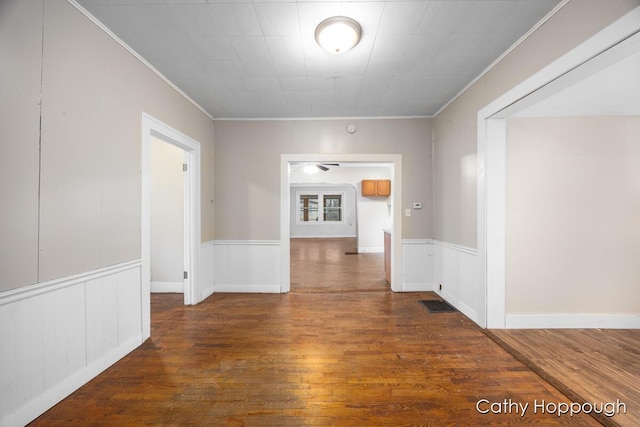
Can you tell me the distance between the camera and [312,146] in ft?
13.3

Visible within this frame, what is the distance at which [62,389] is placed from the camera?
1.71 meters

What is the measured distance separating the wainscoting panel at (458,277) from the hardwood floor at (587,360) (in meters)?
0.39

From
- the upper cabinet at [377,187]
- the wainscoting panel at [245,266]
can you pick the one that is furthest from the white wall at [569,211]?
the upper cabinet at [377,187]

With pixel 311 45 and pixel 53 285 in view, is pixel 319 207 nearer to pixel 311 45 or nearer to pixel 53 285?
pixel 311 45

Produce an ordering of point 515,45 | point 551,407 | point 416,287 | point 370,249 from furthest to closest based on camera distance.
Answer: point 370,249, point 416,287, point 515,45, point 551,407

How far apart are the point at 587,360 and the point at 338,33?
3.24 metres

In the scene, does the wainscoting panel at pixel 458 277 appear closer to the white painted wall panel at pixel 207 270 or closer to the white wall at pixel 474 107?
the white wall at pixel 474 107

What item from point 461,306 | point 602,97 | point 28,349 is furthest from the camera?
point 461,306

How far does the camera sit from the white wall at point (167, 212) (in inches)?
155

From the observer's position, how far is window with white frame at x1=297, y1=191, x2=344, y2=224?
11.4 metres

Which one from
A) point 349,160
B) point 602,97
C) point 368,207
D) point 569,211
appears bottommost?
point 569,211

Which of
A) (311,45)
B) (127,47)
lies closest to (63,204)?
(127,47)

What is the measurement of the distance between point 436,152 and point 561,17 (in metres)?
2.15

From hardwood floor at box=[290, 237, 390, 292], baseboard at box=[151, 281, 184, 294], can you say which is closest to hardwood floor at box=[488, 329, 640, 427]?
hardwood floor at box=[290, 237, 390, 292]
